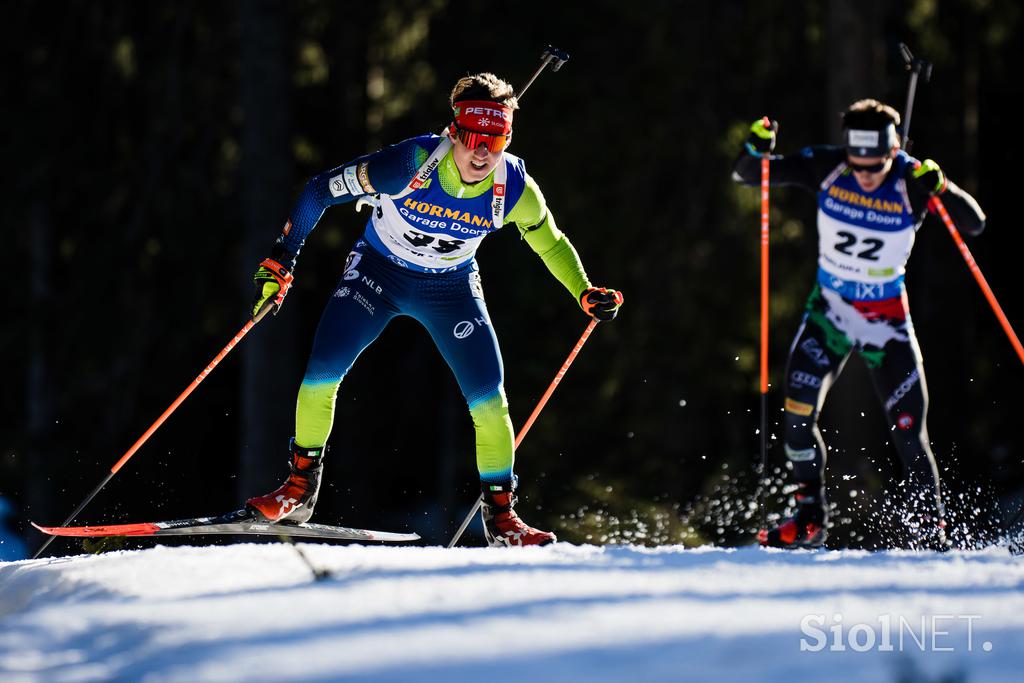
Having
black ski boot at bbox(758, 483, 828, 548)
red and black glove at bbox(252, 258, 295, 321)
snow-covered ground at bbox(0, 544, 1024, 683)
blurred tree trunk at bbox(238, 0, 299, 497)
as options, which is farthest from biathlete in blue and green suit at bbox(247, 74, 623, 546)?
blurred tree trunk at bbox(238, 0, 299, 497)

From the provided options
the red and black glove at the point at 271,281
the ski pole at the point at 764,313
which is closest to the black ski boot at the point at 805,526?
the ski pole at the point at 764,313

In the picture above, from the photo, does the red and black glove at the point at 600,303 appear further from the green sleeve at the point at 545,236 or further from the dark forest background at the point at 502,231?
the dark forest background at the point at 502,231

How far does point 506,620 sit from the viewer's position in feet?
13.8

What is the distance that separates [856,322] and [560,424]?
805 cm

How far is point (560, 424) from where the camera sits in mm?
14844

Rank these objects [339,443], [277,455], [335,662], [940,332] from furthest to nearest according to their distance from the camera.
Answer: [339,443] → [940,332] → [277,455] → [335,662]

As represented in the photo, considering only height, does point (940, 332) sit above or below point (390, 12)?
below

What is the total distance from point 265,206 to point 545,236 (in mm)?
6586

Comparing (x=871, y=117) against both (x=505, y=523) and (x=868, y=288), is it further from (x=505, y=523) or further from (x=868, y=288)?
(x=505, y=523)

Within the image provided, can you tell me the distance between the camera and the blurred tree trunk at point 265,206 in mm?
12562

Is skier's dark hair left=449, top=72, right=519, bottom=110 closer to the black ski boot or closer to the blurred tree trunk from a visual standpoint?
the black ski boot

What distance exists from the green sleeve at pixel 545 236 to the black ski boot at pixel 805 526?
1618 mm

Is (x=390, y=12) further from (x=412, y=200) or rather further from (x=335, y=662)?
(x=335, y=662)

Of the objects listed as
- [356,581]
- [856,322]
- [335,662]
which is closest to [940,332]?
[856,322]
